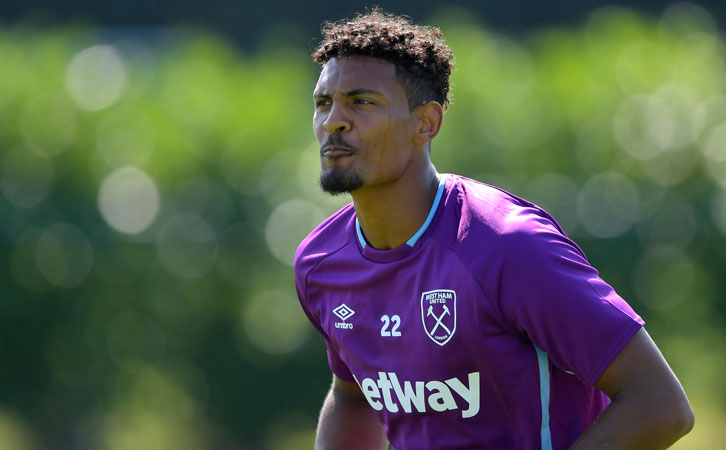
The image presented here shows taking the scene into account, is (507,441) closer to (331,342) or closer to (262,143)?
(331,342)

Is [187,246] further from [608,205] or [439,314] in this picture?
[439,314]

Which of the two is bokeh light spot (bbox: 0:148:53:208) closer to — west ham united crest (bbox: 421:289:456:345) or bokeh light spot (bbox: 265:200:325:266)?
bokeh light spot (bbox: 265:200:325:266)

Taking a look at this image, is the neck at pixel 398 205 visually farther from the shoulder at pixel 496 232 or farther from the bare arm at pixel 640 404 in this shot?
the bare arm at pixel 640 404

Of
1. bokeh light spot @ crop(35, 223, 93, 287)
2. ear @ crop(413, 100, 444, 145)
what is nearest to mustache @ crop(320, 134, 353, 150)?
ear @ crop(413, 100, 444, 145)

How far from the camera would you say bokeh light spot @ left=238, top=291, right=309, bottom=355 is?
7262mm

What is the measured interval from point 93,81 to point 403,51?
16.6ft

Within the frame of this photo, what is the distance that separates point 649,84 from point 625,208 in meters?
1.03

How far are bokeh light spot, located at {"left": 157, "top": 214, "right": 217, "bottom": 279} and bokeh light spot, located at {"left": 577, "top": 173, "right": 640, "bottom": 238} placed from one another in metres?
2.80

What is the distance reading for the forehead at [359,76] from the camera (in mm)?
3496

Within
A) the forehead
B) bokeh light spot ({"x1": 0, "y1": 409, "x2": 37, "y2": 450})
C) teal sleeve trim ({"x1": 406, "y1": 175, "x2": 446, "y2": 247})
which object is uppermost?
the forehead

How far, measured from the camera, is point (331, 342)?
3.84m

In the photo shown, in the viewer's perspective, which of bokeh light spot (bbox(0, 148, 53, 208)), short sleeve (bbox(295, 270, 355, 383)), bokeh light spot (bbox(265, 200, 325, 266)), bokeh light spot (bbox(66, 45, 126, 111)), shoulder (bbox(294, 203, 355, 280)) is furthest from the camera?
bokeh light spot (bbox(66, 45, 126, 111))

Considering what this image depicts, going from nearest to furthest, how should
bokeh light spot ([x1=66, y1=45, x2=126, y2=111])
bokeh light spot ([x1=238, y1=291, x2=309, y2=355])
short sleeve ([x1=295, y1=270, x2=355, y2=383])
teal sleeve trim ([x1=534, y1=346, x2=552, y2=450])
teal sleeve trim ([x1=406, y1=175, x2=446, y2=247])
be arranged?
teal sleeve trim ([x1=534, y1=346, x2=552, y2=450]), teal sleeve trim ([x1=406, y1=175, x2=446, y2=247]), short sleeve ([x1=295, y1=270, x2=355, y2=383]), bokeh light spot ([x1=238, y1=291, x2=309, y2=355]), bokeh light spot ([x1=66, y1=45, x2=126, y2=111])

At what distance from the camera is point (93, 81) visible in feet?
26.3
